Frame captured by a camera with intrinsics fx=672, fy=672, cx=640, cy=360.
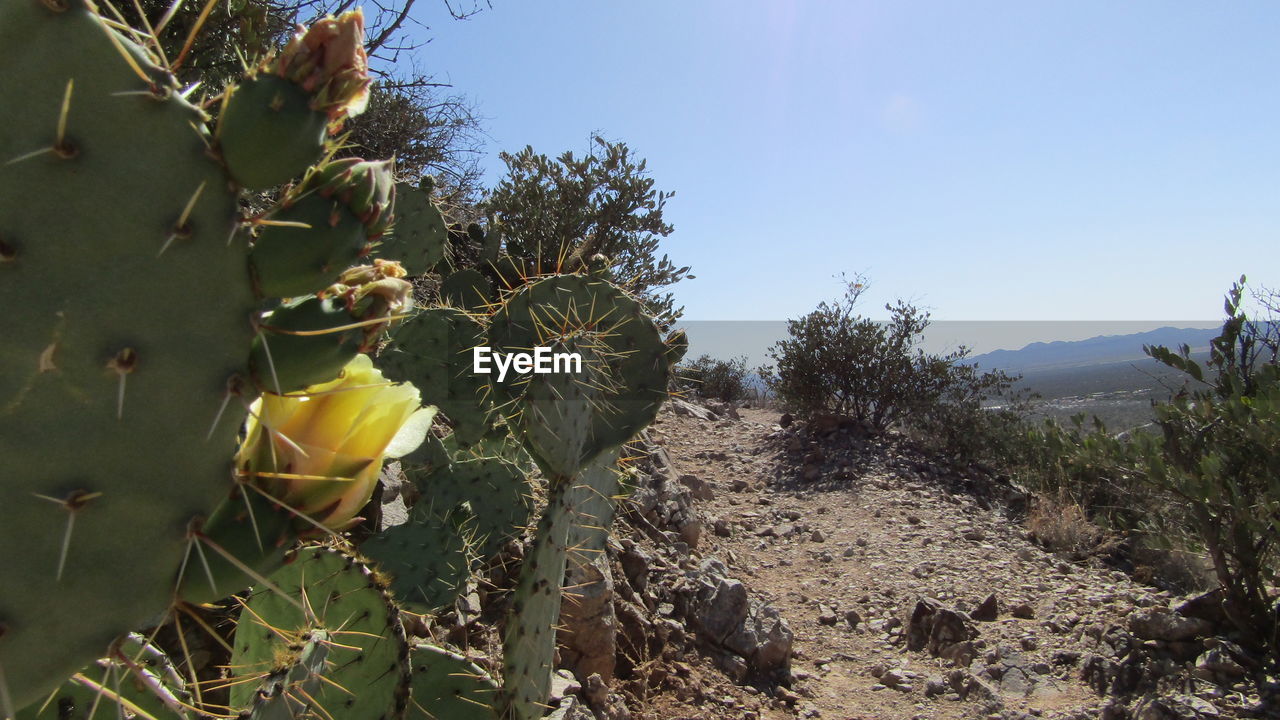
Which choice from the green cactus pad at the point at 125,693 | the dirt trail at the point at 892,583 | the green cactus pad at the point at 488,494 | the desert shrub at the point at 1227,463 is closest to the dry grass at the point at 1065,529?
the dirt trail at the point at 892,583

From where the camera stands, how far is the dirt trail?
3.67 metres

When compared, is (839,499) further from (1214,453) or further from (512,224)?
(512,224)

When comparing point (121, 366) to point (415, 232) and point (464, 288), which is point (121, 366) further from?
point (464, 288)

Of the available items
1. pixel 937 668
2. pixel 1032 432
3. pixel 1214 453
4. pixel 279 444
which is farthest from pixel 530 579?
pixel 1032 432

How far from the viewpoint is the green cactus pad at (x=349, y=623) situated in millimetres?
1421

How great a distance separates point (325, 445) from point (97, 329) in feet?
0.73

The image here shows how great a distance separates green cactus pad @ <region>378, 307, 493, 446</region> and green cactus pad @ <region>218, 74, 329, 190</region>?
2308 mm

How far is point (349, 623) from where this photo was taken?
148cm

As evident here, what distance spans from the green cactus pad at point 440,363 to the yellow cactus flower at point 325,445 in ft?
7.11

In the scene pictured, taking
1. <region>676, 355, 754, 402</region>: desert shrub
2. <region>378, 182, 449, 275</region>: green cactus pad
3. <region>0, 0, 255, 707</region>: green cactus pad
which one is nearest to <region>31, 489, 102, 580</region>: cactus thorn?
<region>0, 0, 255, 707</region>: green cactus pad

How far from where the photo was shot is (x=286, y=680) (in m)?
1.12

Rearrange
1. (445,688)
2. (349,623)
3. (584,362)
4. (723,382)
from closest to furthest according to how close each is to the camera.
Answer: (349,623) < (445,688) < (584,362) < (723,382)

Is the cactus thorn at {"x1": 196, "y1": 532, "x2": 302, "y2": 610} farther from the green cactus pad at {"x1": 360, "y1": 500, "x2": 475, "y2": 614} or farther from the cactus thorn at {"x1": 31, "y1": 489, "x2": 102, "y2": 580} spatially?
the green cactus pad at {"x1": 360, "y1": 500, "x2": 475, "y2": 614}

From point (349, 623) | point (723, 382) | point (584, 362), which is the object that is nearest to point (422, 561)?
point (349, 623)
